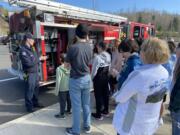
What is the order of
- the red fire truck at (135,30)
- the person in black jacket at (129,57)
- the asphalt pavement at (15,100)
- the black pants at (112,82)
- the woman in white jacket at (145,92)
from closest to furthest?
the woman in white jacket at (145,92) → the person in black jacket at (129,57) → the asphalt pavement at (15,100) → the black pants at (112,82) → the red fire truck at (135,30)

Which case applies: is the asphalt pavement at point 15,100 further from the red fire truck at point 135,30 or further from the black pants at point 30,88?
the red fire truck at point 135,30

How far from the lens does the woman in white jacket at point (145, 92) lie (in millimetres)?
2107

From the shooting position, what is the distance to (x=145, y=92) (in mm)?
2119

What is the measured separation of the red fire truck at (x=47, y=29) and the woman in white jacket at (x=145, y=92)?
11.7 ft

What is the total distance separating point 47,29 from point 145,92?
4710mm

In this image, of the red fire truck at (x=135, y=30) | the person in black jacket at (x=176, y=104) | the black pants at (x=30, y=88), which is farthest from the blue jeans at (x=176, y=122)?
the red fire truck at (x=135, y=30)

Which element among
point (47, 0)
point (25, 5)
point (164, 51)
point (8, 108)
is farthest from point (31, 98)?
point (164, 51)

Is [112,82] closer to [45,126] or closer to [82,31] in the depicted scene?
[45,126]

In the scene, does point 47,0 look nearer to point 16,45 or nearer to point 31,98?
point 16,45

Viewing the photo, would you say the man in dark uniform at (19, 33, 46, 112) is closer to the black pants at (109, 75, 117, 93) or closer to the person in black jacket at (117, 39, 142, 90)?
the black pants at (109, 75, 117, 93)

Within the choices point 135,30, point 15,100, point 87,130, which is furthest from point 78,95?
point 135,30

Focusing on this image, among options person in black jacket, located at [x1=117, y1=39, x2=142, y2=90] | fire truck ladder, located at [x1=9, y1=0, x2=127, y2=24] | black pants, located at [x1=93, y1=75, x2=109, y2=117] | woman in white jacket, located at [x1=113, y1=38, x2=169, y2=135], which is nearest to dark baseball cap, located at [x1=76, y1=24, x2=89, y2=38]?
person in black jacket, located at [x1=117, y1=39, x2=142, y2=90]

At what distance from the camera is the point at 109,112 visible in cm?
496

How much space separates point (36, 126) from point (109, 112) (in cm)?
169
